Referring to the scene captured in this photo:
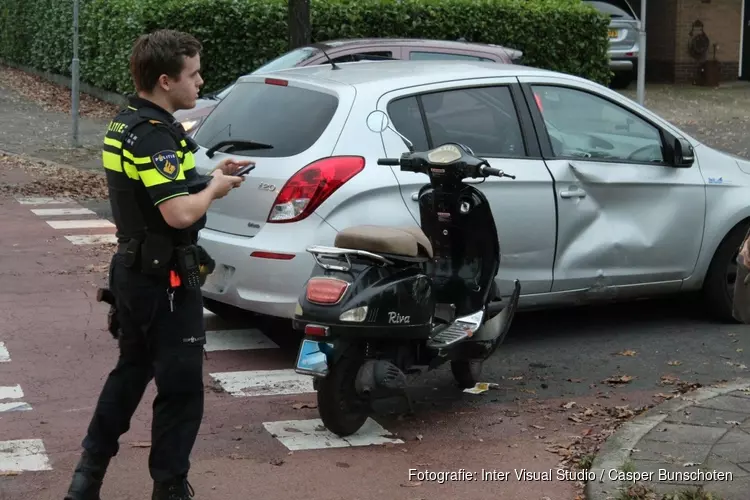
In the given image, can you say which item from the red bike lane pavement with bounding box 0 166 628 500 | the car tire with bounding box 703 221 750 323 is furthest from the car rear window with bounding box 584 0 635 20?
the red bike lane pavement with bounding box 0 166 628 500

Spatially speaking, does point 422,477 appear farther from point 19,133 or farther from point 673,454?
→ point 19,133

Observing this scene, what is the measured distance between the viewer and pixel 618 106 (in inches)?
308

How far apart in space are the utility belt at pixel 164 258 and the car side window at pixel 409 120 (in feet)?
8.76

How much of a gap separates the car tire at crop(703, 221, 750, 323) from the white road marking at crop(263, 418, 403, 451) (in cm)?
312

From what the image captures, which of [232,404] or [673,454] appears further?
[232,404]

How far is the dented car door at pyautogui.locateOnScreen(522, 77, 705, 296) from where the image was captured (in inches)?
294

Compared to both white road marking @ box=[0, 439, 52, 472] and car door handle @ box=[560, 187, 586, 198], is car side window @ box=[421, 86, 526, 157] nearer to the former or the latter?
car door handle @ box=[560, 187, 586, 198]

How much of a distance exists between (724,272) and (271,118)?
3268 mm

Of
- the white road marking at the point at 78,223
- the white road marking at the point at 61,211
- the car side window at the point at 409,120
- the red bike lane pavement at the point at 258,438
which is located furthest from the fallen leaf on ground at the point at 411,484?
the white road marking at the point at 61,211

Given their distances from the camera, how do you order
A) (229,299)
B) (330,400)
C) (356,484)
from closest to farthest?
(356,484)
(330,400)
(229,299)

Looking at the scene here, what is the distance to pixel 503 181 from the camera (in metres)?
7.14

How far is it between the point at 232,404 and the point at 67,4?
1982cm

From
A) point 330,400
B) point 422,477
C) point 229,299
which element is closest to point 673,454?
point 422,477

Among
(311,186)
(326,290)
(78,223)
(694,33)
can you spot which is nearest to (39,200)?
(78,223)
